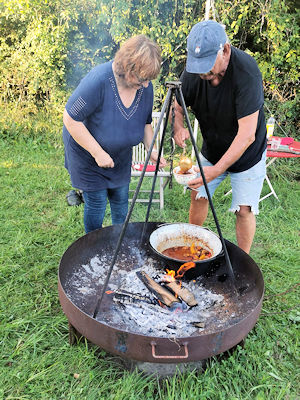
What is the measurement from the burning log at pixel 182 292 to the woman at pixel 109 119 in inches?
35.8

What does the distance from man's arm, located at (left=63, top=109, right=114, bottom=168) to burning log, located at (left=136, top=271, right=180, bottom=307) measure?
858mm

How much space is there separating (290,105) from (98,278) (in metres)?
4.90

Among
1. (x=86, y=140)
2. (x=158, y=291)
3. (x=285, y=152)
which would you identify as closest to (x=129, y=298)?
(x=158, y=291)

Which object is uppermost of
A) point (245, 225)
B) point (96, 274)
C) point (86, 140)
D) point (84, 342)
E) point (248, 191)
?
point (86, 140)

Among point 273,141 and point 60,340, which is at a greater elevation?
point 273,141

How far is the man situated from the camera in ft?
6.85

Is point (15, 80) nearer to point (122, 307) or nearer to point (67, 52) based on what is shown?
point (67, 52)

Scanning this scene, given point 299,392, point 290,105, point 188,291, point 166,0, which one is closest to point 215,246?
point 188,291

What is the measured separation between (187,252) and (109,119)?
1.15 m

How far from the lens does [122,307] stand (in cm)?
222

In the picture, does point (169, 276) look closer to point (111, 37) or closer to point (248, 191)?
point (248, 191)

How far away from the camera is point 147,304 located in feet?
7.32

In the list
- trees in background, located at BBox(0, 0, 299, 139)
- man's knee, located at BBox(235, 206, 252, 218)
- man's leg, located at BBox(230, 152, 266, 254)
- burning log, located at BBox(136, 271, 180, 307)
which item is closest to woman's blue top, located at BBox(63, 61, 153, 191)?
burning log, located at BBox(136, 271, 180, 307)

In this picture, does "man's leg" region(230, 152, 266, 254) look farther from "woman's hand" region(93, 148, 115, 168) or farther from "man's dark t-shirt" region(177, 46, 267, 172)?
"woman's hand" region(93, 148, 115, 168)
